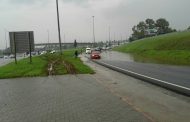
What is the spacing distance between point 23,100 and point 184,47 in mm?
49095

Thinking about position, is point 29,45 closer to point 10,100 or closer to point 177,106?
point 10,100

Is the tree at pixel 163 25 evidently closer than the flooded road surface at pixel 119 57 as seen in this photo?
No

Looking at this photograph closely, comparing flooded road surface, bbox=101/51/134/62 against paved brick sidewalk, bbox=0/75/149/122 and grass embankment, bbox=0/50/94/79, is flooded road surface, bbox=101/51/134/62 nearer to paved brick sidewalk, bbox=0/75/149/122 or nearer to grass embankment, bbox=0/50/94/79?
grass embankment, bbox=0/50/94/79

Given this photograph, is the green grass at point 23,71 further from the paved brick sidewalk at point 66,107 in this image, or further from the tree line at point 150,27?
the tree line at point 150,27

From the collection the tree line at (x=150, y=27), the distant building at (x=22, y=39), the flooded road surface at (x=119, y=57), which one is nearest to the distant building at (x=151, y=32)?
the tree line at (x=150, y=27)

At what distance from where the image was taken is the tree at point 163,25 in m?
182

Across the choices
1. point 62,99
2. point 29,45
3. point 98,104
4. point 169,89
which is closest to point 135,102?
point 98,104

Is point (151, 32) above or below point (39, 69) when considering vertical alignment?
above

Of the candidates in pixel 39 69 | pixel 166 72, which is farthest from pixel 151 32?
pixel 166 72

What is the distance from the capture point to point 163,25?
604 ft

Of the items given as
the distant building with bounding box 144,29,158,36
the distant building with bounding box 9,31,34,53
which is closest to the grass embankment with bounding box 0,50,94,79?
the distant building with bounding box 9,31,34,53

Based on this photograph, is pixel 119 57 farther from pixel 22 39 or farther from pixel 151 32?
pixel 151 32

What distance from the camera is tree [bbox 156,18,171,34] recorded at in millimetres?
182438

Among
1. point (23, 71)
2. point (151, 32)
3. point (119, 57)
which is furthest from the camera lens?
point (151, 32)
